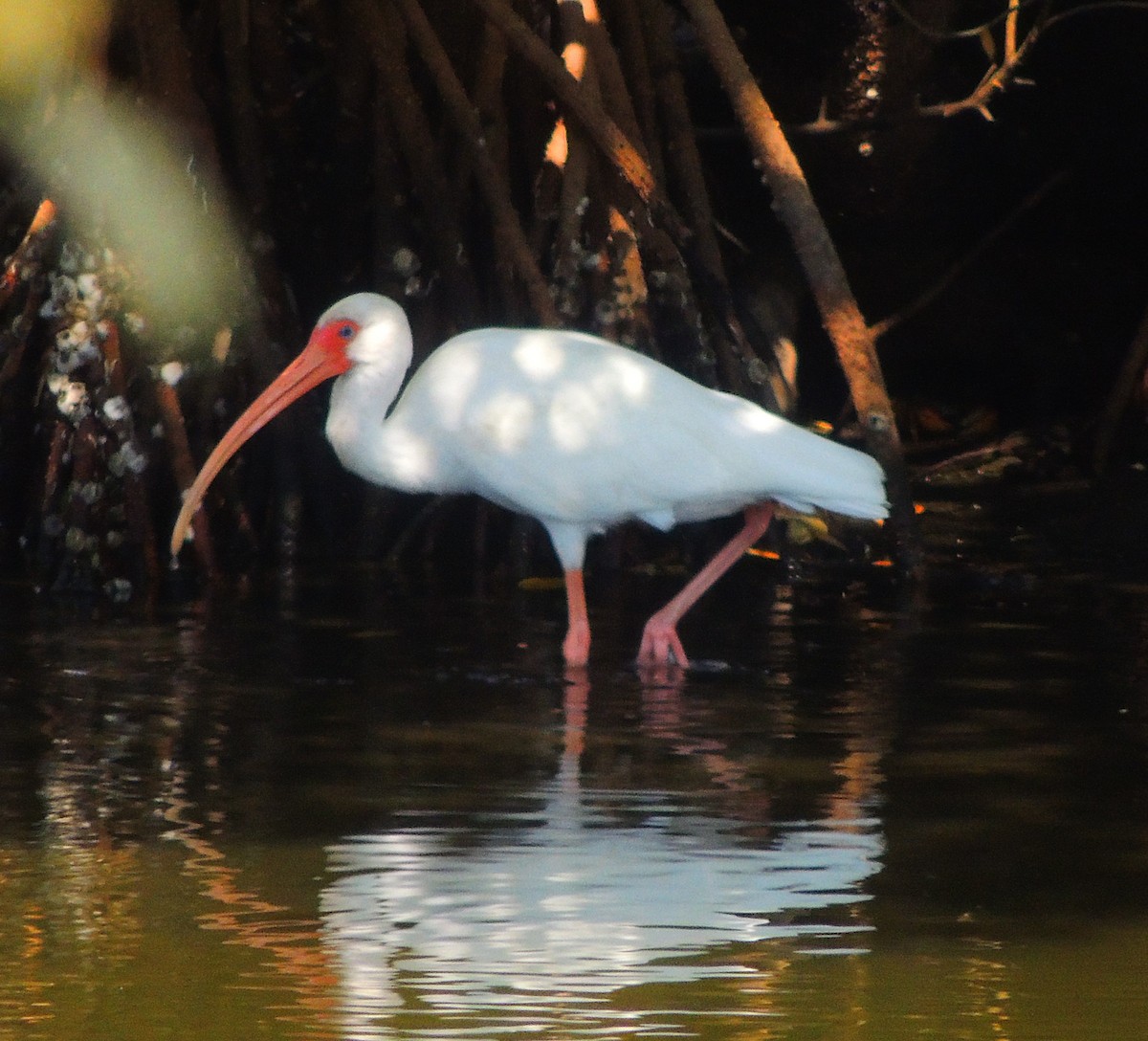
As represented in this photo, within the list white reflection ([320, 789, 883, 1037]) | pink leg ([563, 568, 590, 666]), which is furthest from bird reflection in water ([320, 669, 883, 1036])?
pink leg ([563, 568, 590, 666])

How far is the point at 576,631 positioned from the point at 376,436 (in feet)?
3.51

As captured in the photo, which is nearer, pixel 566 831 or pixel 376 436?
pixel 566 831

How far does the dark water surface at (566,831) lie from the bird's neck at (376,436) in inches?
21.2

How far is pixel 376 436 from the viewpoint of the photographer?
8164 millimetres

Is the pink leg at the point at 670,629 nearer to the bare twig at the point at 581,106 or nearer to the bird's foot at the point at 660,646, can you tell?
the bird's foot at the point at 660,646

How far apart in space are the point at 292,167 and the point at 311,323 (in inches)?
27.7

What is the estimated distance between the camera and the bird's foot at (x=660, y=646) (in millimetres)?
7566

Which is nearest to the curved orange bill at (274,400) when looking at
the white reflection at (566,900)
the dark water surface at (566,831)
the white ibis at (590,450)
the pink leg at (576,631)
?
the white ibis at (590,450)

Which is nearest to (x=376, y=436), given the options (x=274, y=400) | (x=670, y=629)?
(x=274, y=400)

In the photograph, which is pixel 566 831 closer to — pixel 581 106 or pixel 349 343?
pixel 349 343

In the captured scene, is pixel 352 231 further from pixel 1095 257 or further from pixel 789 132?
pixel 1095 257

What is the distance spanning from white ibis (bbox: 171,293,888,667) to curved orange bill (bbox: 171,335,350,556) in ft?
1.01

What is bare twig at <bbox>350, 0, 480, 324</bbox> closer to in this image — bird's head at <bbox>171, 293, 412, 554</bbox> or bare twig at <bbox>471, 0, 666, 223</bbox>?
bare twig at <bbox>471, 0, 666, 223</bbox>

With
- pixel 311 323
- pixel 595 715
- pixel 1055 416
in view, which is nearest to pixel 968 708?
pixel 595 715
